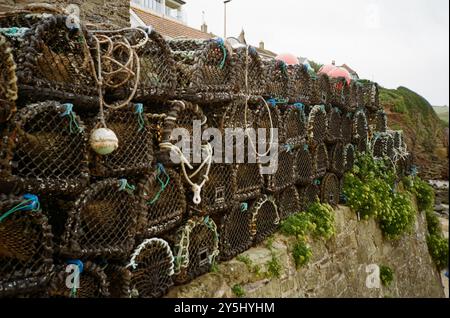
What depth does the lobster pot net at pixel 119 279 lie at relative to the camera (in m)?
2.67

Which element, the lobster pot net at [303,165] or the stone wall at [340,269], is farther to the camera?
the lobster pot net at [303,165]

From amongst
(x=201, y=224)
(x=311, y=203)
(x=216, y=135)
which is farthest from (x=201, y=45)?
(x=311, y=203)

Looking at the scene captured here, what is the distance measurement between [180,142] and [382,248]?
16.3 feet

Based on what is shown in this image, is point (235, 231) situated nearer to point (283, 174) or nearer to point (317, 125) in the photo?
point (283, 174)

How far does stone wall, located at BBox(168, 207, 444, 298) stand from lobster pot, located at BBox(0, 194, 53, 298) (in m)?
1.15

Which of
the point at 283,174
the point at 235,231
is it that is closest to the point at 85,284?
the point at 235,231

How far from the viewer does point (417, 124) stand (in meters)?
17.3

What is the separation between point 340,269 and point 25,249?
4.26 metres

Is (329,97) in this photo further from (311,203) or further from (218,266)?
(218,266)

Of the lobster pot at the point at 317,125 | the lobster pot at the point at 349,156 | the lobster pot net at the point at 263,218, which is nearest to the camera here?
the lobster pot net at the point at 263,218

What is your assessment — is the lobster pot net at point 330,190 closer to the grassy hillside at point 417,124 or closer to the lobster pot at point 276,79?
the lobster pot at point 276,79

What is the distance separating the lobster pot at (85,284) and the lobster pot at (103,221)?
3.8 inches

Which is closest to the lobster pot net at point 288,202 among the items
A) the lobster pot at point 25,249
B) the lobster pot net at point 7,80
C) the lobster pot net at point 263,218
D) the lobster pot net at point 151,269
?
the lobster pot net at point 263,218

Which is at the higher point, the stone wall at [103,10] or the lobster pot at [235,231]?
the stone wall at [103,10]
